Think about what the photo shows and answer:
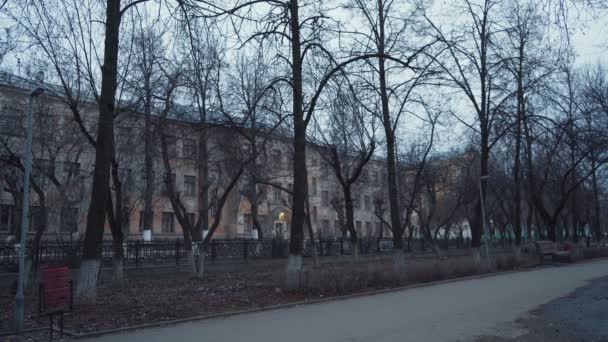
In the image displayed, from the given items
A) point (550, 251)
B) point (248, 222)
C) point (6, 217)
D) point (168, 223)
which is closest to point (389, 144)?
point (550, 251)

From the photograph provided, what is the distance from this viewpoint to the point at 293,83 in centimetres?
1590

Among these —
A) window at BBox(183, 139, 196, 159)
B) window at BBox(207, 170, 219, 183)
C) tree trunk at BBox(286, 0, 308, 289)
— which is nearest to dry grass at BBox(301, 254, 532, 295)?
tree trunk at BBox(286, 0, 308, 289)

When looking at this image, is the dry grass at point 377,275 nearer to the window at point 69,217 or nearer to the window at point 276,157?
the window at point 276,157

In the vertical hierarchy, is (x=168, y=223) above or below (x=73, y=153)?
below

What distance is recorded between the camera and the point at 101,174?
1250 centimetres

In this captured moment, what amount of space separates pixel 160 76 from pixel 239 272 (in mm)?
10334

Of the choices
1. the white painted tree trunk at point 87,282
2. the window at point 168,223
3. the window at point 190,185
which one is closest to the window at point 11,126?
the white painted tree trunk at point 87,282

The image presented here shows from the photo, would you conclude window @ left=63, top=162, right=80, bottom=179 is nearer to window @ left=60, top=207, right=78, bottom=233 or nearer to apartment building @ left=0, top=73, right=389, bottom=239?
apartment building @ left=0, top=73, right=389, bottom=239

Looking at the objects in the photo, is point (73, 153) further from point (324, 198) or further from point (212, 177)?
point (324, 198)

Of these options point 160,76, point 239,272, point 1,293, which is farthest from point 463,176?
point 1,293

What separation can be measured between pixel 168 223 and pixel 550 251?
30.7 m

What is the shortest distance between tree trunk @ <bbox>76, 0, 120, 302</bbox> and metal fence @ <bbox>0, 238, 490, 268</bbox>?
659 cm

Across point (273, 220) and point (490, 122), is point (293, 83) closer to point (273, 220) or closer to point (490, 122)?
point (490, 122)

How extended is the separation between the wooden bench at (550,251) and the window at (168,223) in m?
29.7
